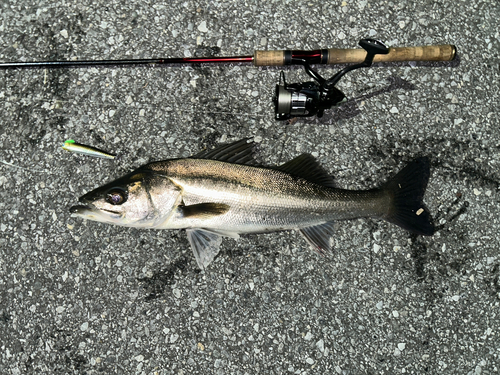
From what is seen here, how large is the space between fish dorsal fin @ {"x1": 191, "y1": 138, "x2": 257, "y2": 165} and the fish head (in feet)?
1.44

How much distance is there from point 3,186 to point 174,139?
1.82 m

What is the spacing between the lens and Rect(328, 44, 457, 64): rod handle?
335cm

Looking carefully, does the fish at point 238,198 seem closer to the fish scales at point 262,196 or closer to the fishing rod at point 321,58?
the fish scales at point 262,196

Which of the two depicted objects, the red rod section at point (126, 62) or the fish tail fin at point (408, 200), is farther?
the red rod section at point (126, 62)

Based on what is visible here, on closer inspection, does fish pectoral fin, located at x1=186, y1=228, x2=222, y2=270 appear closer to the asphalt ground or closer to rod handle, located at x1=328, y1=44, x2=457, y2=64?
the asphalt ground

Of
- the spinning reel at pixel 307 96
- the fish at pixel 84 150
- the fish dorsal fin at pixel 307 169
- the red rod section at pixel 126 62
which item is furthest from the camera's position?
the fish at pixel 84 150

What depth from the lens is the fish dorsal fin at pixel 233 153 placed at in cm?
323

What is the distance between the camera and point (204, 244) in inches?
Answer: 132

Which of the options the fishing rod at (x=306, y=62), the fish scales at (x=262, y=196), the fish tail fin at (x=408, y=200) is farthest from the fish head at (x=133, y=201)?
the fish tail fin at (x=408, y=200)

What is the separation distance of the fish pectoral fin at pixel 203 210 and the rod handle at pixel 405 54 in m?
1.70

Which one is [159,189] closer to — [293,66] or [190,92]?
[190,92]

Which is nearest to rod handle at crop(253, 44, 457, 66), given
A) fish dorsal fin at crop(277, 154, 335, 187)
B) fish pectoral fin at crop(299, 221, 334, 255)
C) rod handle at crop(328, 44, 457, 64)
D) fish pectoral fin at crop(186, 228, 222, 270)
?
rod handle at crop(328, 44, 457, 64)

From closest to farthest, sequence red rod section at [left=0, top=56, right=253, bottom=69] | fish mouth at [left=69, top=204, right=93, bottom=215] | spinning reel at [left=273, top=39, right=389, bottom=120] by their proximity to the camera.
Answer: fish mouth at [left=69, top=204, right=93, bottom=215] → spinning reel at [left=273, top=39, right=389, bottom=120] → red rod section at [left=0, top=56, right=253, bottom=69]

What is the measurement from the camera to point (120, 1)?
3.75m
